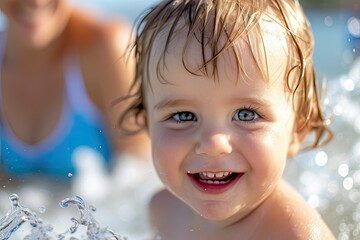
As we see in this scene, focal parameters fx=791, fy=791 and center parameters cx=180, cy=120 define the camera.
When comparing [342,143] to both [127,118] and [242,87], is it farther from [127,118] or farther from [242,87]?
[242,87]

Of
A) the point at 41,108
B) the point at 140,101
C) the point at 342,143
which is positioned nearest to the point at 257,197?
the point at 140,101

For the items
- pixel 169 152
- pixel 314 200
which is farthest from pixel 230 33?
pixel 314 200

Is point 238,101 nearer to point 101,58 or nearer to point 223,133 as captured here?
point 223,133

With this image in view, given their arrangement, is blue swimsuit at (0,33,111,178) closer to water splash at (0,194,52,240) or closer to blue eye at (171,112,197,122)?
water splash at (0,194,52,240)

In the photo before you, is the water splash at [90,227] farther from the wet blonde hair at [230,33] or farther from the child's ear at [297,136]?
the child's ear at [297,136]

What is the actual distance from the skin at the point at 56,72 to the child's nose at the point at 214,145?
1457 mm

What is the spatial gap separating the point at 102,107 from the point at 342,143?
1020mm

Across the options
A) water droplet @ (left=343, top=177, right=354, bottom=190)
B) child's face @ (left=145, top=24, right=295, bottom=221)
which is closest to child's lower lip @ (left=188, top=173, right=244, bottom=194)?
child's face @ (left=145, top=24, right=295, bottom=221)

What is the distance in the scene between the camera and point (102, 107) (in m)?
3.30

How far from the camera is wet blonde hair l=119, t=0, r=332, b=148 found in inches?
68.9

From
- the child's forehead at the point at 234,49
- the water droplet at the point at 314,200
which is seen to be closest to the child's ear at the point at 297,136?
the child's forehead at the point at 234,49

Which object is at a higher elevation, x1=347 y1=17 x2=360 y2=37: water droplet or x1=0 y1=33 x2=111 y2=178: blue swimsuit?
x1=0 y1=33 x2=111 y2=178: blue swimsuit

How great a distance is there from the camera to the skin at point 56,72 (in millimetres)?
3227

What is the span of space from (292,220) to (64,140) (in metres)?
1.59
